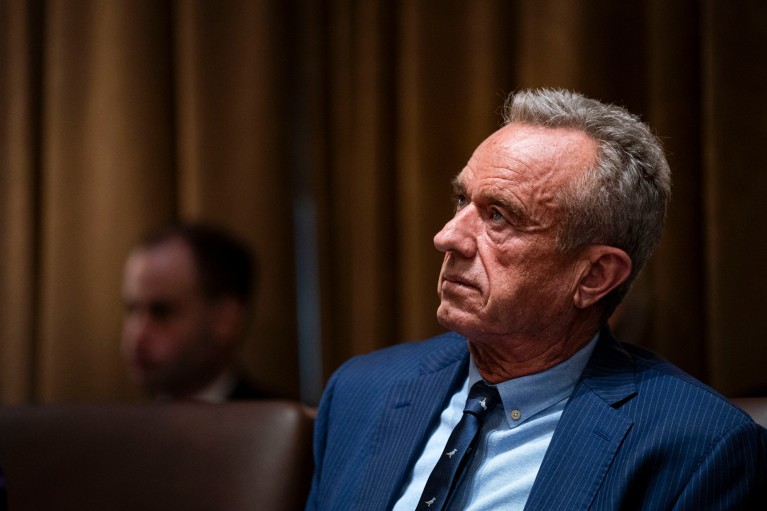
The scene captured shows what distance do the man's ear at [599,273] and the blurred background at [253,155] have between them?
1.66 ft

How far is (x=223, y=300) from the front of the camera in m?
1.96

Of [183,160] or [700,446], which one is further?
[183,160]

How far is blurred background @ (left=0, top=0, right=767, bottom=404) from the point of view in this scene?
1.83 m

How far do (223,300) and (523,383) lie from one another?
2.92 feet

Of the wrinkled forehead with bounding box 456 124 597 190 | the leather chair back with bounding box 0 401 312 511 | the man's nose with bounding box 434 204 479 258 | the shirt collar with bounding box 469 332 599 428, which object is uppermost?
the wrinkled forehead with bounding box 456 124 597 190

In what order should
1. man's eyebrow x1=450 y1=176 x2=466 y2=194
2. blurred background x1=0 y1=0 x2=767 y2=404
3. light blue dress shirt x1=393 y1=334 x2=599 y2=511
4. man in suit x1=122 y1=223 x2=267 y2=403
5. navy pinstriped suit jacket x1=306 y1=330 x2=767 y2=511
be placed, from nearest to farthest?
navy pinstriped suit jacket x1=306 y1=330 x2=767 y2=511 → light blue dress shirt x1=393 y1=334 x2=599 y2=511 → man's eyebrow x1=450 y1=176 x2=466 y2=194 → blurred background x1=0 y1=0 x2=767 y2=404 → man in suit x1=122 y1=223 x2=267 y2=403

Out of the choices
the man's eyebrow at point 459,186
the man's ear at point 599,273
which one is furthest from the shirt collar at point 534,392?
the man's eyebrow at point 459,186

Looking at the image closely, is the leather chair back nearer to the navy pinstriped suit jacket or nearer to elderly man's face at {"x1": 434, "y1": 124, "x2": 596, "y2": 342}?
the navy pinstriped suit jacket

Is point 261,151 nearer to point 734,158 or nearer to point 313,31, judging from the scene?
point 313,31

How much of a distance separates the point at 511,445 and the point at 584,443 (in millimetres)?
136

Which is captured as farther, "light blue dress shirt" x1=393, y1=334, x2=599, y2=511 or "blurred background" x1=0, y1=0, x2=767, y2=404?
"blurred background" x1=0, y1=0, x2=767, y2=404

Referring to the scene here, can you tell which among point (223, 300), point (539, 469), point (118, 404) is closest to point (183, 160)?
point (223, 300)

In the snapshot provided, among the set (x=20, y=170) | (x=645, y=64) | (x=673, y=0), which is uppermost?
(x=673, y=0)

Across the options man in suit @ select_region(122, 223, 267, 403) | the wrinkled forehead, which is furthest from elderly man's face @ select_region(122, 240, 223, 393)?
the wrinkled forehead
